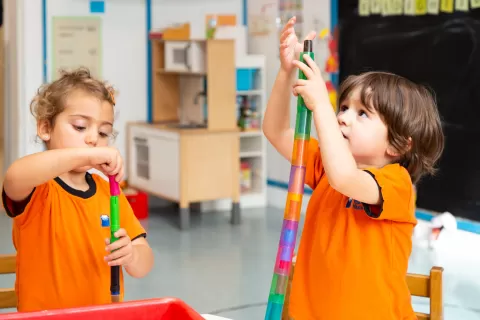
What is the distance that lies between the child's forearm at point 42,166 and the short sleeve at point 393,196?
58cm

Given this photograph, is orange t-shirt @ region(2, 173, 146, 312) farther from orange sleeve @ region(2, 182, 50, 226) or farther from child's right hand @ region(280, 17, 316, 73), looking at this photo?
child's right hand @ region(280, 17, 316, 73)

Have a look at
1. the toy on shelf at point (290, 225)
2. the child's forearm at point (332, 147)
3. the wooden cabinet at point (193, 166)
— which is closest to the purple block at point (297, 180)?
the toy on shelf at point (290, 225)

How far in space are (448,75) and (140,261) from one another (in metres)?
3.17

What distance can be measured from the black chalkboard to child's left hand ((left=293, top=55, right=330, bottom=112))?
3.07 meters

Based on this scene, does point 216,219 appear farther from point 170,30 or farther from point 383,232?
point 383,232

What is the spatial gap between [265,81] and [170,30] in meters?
0.84

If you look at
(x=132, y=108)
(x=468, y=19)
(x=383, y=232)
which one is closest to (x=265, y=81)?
(x=132, y=108)

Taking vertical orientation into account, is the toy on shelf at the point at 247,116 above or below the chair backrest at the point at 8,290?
above

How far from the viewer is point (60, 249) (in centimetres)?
170

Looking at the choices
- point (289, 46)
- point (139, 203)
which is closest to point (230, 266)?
point (139, 203)

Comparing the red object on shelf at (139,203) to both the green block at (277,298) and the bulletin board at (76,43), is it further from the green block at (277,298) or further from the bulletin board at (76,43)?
the green block at (277,298)

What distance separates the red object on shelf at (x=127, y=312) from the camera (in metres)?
1.26

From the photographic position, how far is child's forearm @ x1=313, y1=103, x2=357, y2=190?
1445mm

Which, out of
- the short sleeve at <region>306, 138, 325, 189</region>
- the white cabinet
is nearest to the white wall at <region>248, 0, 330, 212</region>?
the white cabinet
